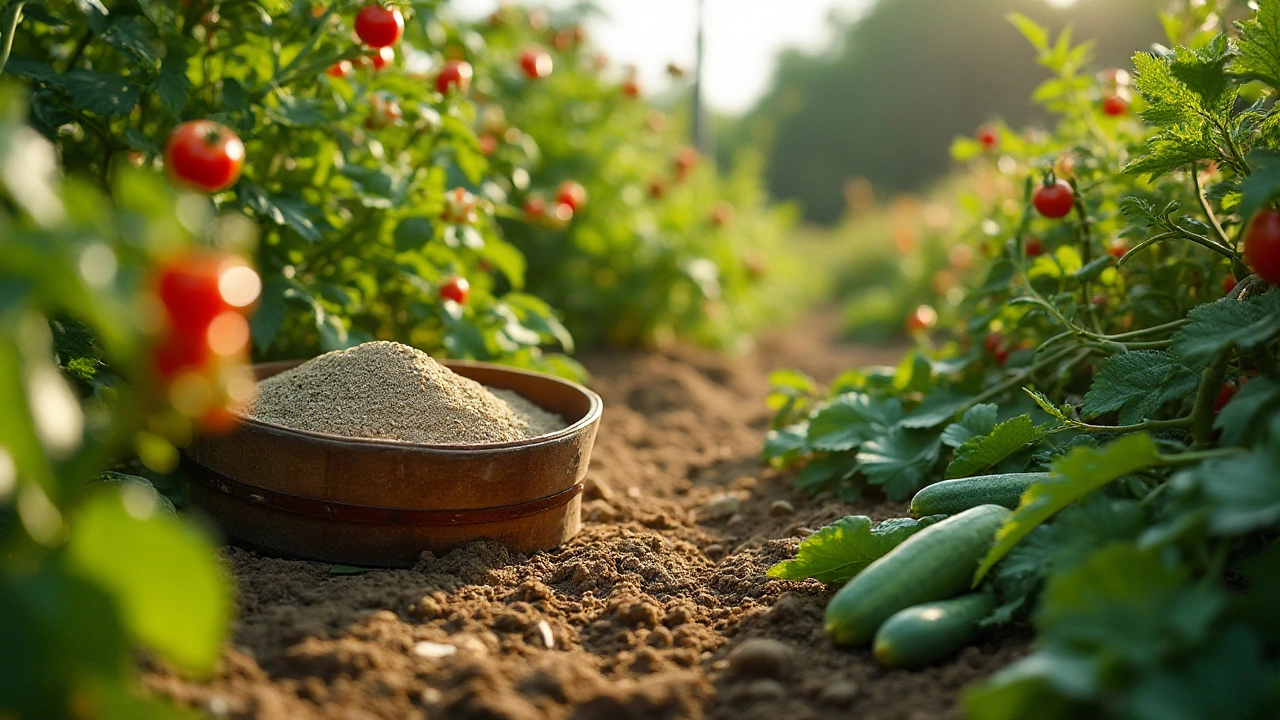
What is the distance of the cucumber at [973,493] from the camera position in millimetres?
2203

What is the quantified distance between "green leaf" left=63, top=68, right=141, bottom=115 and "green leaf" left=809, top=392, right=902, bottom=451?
92.0 inches

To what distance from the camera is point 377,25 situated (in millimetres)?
2588

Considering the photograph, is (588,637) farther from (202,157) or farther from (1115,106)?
(1115,106)

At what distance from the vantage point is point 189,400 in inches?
50.4

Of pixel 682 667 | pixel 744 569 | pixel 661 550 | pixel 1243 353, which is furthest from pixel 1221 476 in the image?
pixel 661 550

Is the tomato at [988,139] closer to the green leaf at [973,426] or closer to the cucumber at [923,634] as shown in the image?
the green leaf at [973,426]

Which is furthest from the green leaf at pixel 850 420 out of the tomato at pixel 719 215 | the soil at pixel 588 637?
the tomato at pixel 719 215

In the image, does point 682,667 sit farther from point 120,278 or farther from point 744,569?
point 120,278

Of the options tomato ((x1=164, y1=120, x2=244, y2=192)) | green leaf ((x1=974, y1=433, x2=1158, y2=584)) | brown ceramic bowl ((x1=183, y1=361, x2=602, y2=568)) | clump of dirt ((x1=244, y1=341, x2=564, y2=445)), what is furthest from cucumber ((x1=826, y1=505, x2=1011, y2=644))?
tomato ((x1=164, y1=120, x2=244, y2=192))

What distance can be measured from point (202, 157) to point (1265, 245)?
2021 mm

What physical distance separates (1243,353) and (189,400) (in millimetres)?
2141

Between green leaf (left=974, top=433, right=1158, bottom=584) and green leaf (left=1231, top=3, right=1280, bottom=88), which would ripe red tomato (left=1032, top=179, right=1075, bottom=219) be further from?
green leaf (left=974, top=433, right=1158, bottom=584)

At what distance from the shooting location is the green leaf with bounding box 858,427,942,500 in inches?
110

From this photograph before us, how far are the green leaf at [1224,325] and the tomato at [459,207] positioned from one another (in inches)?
87.9
